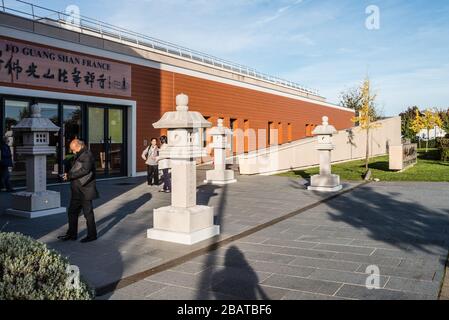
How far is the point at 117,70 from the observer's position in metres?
17.9

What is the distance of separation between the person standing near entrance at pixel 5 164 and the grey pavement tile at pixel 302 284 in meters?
10.7

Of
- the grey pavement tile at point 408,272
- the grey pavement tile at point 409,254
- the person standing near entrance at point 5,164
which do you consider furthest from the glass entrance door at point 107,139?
→ the grey pavement tile at point 408,272

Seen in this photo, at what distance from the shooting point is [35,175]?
9.50m

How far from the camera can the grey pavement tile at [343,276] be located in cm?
504

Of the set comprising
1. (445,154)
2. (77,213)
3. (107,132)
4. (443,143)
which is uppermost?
(107,132)

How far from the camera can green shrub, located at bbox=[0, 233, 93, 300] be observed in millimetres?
3260

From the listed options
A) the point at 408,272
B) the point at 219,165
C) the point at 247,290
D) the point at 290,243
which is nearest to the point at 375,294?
the point at 408,272

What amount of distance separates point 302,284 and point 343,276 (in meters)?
0.61

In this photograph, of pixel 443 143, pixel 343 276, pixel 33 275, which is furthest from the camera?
pixel 443 143

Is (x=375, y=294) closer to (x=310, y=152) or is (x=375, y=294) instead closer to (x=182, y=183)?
(x=182, y=183)

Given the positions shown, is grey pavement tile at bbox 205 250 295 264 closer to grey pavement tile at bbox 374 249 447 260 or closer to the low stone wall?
grey pavement tile at bbox 374 249 447 260

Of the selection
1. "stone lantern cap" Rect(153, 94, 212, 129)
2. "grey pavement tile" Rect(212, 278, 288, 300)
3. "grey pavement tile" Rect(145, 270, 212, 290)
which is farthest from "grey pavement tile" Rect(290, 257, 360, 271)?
"stone lantern cap" Rect(153, 94, 212, 129)
